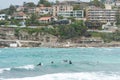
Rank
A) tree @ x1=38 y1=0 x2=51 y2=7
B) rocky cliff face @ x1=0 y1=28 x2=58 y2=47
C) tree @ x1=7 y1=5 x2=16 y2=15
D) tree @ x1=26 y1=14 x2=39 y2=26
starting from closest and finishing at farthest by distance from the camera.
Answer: rocky cliff face @ x1=0 y1=28 x2=58 y2=47
tree @ x1=26 y1=14 x2=39 y2=26
tree @ x1=7 y1=5 x2=16 y2=15
tree @ x1=38 y1=0 x2=51 y2=7

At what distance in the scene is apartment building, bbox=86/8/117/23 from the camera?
4532 inches

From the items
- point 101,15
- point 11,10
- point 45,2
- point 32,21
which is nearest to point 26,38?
point 32,21

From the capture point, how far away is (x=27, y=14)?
124m

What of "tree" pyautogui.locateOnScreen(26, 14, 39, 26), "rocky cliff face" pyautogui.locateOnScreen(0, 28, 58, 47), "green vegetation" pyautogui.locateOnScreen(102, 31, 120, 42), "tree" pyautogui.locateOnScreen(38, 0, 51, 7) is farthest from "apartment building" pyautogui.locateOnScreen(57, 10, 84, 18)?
"rocky cliff face" pyautogui.locateOnScreen(0, 28, 58, 47)

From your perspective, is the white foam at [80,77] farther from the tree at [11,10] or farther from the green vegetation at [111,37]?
the tree at [11,10]

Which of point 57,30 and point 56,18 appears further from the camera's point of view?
point 56,18

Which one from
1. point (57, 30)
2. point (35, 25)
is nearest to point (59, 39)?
point (57, 30)

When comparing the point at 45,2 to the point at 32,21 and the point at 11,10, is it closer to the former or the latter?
the point at 11,10

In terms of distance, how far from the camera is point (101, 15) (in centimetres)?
11575

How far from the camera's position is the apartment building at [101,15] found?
115 metres

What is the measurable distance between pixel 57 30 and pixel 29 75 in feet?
225

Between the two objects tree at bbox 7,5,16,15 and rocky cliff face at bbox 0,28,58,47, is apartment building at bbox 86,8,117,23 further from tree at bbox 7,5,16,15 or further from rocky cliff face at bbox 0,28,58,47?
tree at bbox 7,5,16,15

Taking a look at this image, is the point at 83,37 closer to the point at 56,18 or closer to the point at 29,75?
the point at 56,18

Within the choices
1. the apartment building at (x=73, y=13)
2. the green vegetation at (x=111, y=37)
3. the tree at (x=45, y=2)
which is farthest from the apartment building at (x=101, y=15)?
the tree at (x=45, y=2)
